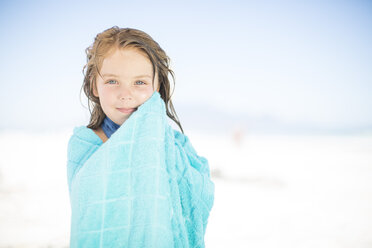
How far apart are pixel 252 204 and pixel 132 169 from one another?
3016 mm

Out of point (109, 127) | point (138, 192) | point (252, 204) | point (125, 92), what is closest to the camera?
point (138, 192)

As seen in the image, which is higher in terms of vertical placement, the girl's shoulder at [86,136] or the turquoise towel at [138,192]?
the girl's shoulder at [86,136]

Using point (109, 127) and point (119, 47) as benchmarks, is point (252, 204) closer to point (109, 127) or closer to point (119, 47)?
point (109, 127)

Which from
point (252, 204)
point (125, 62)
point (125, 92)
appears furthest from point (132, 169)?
point (252, 204)

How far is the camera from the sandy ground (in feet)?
8.77

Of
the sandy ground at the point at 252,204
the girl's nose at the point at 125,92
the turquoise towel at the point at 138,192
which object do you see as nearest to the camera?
the turquoise towel at the point at 138,192

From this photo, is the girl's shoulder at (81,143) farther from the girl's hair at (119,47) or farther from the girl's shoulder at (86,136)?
the girl's hair at (119,47)

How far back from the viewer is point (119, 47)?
117cm

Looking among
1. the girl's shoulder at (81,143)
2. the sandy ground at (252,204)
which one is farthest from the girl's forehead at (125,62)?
the sandy ground at (252,204)

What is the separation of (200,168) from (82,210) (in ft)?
1.73

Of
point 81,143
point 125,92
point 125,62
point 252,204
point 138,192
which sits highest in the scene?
point 125,62

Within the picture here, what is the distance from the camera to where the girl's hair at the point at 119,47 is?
1.20 meters

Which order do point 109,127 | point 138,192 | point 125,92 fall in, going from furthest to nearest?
1. point 109,127
2. point 125,92
3. point 138,192

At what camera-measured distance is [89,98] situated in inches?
57.3
